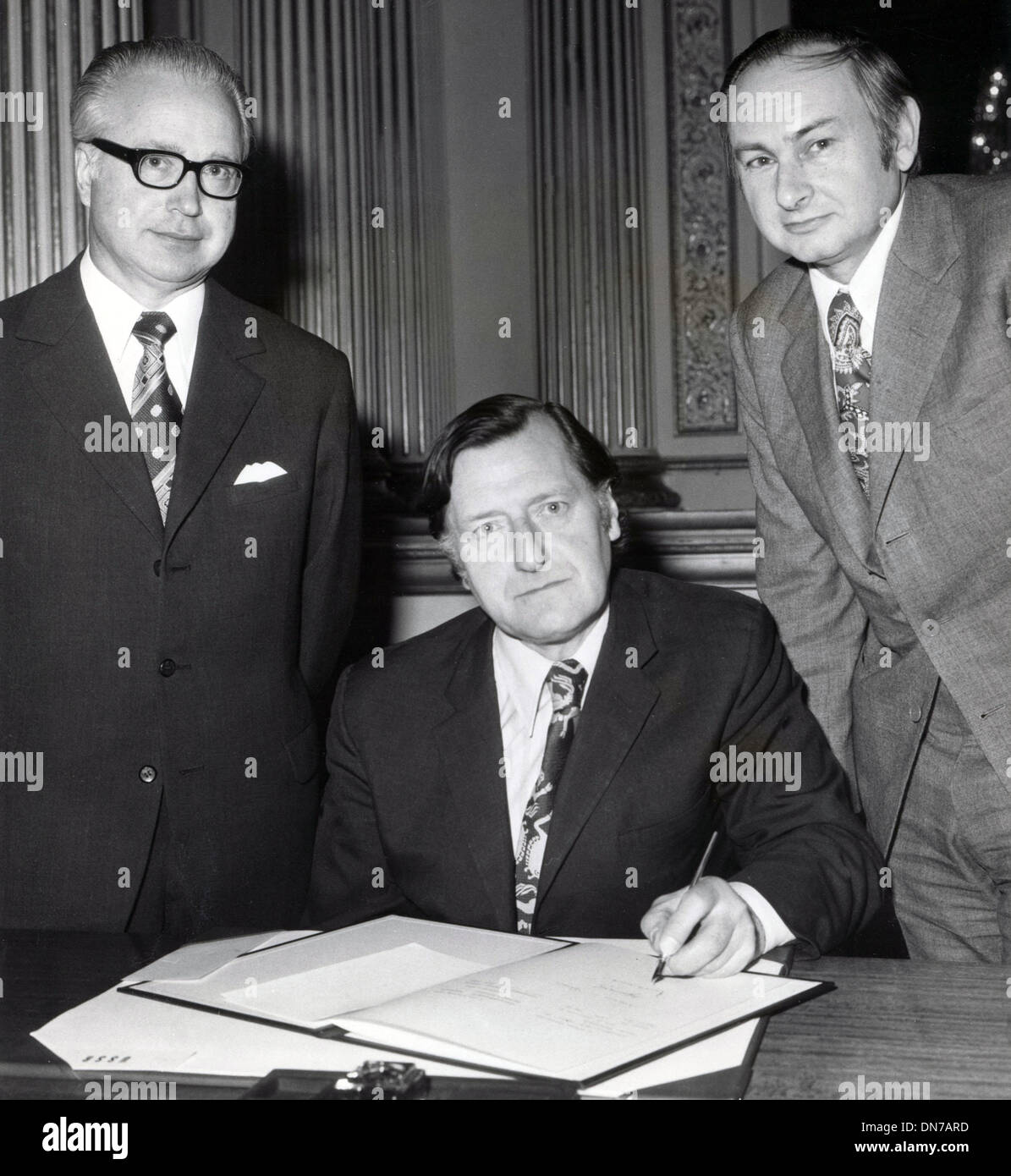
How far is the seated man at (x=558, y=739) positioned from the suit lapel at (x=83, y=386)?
465mm

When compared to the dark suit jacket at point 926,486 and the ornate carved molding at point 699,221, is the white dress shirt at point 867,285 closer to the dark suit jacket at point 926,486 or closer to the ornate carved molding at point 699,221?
the dark suit jacket at point 926,486

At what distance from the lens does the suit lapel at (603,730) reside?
1.93m

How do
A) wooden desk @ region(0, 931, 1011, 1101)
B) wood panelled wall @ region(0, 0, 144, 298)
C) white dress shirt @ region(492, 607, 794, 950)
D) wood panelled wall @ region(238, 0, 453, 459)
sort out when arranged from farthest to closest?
wood panelled wall @ region(238, 0, 453, 459)
wood panelled wall @ region(0, 0, 144, 298)
white dress shirt @ region(492, 607, 794, 950)
wooden desk @ region(0, 931, 1011, 1101)

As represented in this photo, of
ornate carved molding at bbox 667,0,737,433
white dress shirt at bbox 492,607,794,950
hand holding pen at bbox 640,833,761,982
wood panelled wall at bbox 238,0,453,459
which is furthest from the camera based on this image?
ornate carved molding at bbox 667,0,737,433

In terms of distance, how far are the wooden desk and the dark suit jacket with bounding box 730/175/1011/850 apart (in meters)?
0.64

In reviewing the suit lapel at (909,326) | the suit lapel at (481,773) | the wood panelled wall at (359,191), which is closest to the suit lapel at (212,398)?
the suit lapel at (481,773)

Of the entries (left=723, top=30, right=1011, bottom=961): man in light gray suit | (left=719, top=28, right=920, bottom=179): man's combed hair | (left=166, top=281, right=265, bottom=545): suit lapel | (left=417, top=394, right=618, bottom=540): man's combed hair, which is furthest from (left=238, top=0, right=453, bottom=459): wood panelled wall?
(left=719, top=28, right=920, bottom=179): man's combed hair

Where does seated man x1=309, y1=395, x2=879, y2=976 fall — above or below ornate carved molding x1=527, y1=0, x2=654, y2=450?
below

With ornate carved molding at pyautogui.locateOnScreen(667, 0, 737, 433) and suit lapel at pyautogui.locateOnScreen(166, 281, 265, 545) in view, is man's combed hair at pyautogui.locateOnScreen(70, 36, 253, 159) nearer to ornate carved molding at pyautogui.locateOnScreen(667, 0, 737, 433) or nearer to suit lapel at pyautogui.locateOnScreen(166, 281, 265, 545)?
suit lapel at pyautogui.locateOnScreen(166, 281, 265, 545)

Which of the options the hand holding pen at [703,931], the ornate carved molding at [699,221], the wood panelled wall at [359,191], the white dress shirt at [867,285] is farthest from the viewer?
the ornate carved molding at [699,221]

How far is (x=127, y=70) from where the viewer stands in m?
2.20

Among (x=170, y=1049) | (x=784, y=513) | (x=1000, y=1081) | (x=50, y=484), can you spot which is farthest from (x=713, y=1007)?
(x=50, y=484)

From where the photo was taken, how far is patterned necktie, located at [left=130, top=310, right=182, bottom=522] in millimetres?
2213

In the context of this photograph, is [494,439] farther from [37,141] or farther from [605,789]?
[37,141]
